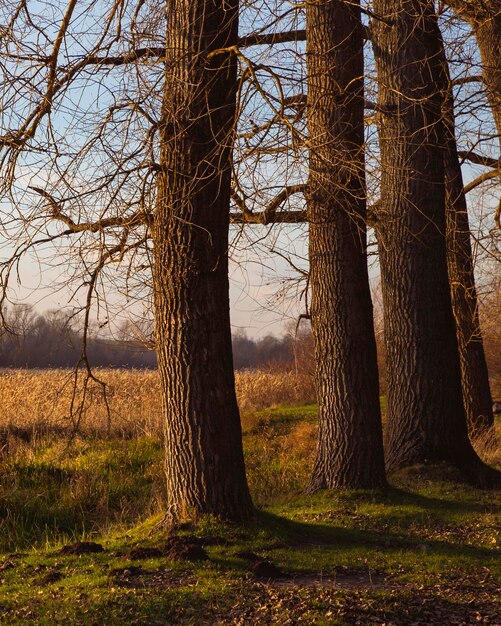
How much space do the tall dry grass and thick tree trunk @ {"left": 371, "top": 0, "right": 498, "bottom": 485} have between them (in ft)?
14.4

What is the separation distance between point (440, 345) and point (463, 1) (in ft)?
15.2

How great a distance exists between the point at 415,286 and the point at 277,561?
509 centimetres

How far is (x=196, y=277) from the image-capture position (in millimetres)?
6879

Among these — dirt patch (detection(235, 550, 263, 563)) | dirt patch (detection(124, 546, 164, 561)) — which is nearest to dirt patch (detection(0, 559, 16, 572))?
dirt patch (detection(124, 546, 164, 561))

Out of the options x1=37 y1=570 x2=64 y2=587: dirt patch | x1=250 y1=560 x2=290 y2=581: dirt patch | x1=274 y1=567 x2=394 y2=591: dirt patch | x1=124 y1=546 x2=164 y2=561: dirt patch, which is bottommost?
x1=274 y1=567 x2=394 y2=591: dirt patch

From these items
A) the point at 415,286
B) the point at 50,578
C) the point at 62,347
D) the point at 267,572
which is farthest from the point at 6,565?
the point at 62,347

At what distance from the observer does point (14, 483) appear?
39.3ft

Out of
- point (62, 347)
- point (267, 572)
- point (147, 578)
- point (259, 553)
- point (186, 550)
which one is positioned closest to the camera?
point (147, 578)

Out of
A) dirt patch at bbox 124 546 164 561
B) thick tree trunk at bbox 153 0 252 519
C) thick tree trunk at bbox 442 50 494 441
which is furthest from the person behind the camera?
thick tree trunk at bbox 442 50 494 441

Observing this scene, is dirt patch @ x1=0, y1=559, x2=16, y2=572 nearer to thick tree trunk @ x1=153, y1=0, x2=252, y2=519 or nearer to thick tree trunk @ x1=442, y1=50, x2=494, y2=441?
thick tree trunk @ x1=153, y1=0, x2=252, y2=519

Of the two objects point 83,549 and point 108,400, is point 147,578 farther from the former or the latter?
point 108,400

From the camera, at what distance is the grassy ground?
5105 millimetres

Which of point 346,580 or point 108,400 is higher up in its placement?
point 108,400

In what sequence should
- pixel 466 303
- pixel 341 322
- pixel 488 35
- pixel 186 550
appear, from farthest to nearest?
pixel 466 303
pixel 488 35
pixel 341 322
pixel 186 550
